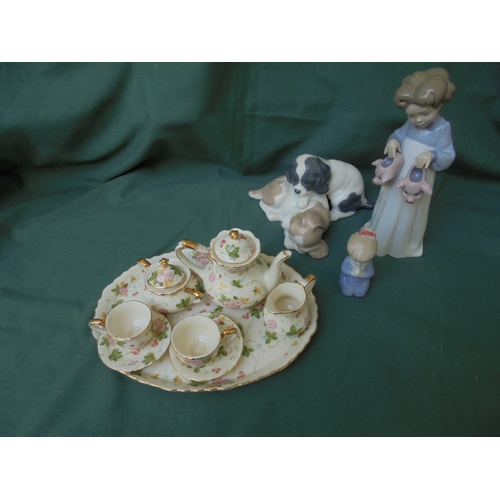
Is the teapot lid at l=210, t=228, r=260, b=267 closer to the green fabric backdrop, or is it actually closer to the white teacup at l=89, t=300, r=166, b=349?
the white teacup at l=89, t=300, r=166, b=349

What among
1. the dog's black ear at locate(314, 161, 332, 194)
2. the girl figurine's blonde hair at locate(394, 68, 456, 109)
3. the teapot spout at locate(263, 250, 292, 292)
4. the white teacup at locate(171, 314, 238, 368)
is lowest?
the white teacup at locate(171, 314, 238, 368)

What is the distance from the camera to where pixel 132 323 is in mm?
1194

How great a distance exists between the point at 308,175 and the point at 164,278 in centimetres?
65

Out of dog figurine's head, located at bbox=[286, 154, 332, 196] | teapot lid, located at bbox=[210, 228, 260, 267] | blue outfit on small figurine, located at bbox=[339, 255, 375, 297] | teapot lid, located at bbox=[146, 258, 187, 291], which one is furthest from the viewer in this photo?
dog figurine's head, located at bbox=[286, 154, 332, 196]

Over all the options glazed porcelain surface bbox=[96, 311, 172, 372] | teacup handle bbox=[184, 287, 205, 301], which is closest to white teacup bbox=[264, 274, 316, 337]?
teacup handle bbox=[184, 287, 205, 301]

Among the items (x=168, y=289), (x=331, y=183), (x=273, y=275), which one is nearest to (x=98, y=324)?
(x=168, y=289)

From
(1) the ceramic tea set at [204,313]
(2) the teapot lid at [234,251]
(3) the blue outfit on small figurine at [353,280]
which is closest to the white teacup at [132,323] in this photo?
(1) the ceramic tea set at [204,313]

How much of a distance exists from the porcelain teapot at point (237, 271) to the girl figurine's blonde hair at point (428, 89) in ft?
1.82

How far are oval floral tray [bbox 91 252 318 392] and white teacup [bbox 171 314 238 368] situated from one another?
48 millimetres

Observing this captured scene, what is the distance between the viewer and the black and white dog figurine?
4.81 ft

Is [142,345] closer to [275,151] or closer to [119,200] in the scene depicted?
[119,200]

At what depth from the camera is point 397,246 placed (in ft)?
4.80

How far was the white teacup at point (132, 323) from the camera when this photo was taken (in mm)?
1109

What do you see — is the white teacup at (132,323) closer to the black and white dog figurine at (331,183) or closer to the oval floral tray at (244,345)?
the oval floral tray at (244,345)
